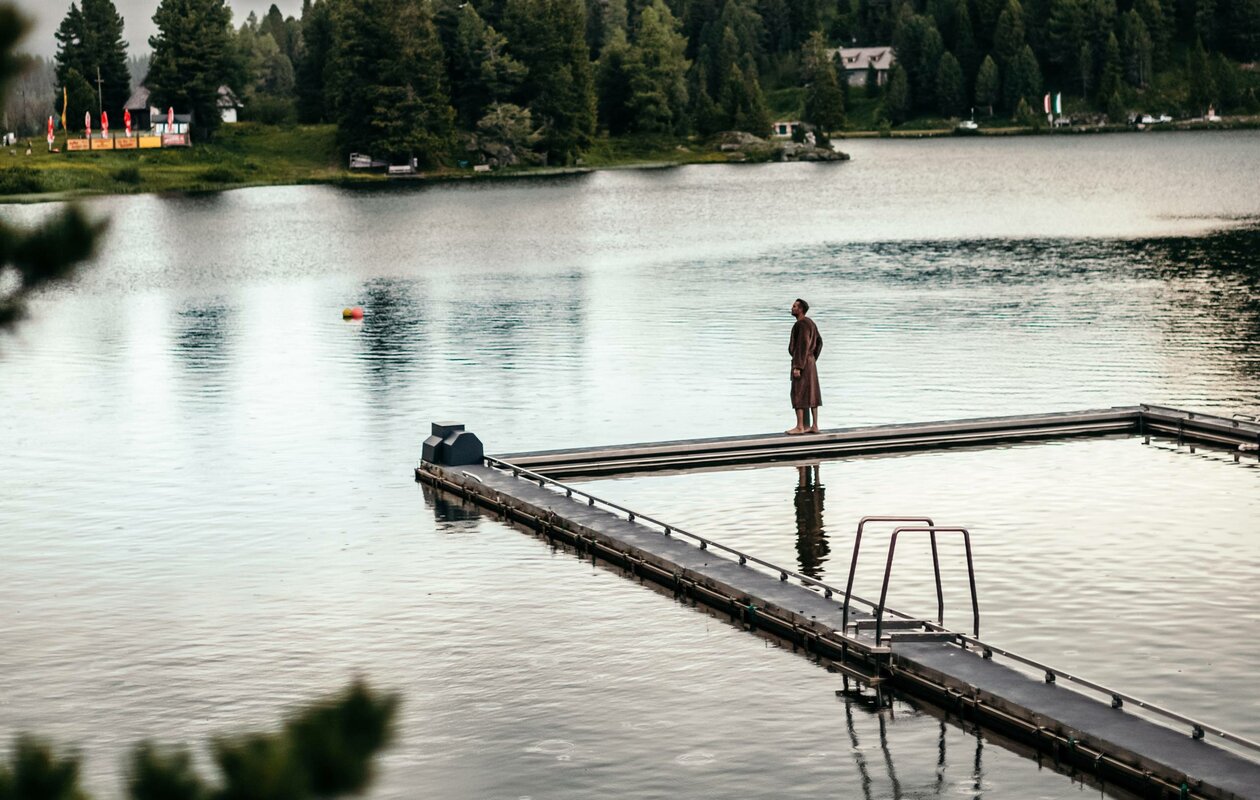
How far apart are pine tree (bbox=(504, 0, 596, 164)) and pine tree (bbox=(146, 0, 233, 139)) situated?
1129 inches

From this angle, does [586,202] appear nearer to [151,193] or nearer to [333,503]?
[151,193]

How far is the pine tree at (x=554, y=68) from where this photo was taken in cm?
18000

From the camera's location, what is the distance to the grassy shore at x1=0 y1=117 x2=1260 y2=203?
138 metres

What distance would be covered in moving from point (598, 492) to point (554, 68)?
154919mm

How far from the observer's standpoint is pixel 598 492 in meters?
30.4

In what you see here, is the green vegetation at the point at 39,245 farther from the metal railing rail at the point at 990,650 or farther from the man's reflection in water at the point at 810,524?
the man's reflection in water at the point at 810,524

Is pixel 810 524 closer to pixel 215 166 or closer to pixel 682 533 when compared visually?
pixel 682 533

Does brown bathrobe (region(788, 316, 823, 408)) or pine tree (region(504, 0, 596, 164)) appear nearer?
brown bathrobe (region(788, 316, 823, 408))

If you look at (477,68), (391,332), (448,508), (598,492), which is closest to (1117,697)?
(598,492)

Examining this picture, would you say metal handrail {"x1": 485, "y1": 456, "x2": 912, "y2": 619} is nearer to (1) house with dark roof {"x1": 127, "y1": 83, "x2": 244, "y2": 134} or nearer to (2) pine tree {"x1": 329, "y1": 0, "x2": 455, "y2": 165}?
(2) pine tree {"x1": 329, "y1": 0, "x2": 455, "y2": 165}

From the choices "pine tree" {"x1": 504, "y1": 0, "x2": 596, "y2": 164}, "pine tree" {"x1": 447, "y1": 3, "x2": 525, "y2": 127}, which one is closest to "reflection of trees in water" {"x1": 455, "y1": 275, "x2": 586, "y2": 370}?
"pine tree" {"x1": 447, "y1": 3, "x2": 525, "y2": 127}

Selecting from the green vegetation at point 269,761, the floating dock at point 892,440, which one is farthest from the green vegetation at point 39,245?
the floating dock at point 892,440

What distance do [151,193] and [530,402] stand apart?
114 meters

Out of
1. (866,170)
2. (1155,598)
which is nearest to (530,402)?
(1155,598)
